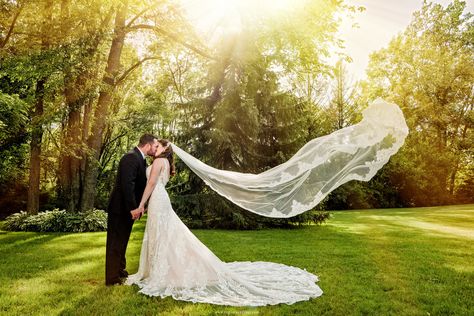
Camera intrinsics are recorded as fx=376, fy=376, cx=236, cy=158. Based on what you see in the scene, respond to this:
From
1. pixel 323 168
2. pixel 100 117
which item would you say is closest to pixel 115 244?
pixel 323 168

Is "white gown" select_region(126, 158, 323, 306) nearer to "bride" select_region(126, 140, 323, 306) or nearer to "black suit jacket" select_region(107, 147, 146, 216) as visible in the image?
"bride" select_region(126, 140, 323, 306)

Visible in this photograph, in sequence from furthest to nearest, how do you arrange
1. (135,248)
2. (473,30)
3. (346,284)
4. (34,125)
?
(473,30)
(34,125)
(135,248)
(346,284)

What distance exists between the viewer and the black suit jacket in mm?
6445

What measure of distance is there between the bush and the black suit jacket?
29.5ft

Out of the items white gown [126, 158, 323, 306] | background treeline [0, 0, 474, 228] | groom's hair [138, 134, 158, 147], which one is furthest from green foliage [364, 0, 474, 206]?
groom's hair [138, 134, 158, 147]

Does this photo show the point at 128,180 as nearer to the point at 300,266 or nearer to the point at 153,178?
the point at 153,178

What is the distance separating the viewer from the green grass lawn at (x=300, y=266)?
17.2 feet

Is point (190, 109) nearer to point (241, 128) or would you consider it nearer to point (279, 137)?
point (241, 128)

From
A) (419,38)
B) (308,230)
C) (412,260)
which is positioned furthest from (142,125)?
(419,38)

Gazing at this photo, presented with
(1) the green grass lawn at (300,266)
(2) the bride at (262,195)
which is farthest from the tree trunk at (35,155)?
(2) the bride at (262,195)

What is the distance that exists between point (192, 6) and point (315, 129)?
13.7 meters

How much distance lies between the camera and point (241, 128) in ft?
50.5

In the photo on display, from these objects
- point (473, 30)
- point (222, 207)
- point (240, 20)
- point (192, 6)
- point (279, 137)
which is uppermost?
point (473, 30)

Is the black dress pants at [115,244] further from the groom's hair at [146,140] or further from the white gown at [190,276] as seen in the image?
the groom's hair at [146,140]
